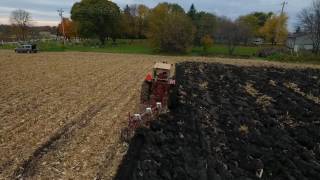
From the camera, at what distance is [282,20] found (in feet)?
254

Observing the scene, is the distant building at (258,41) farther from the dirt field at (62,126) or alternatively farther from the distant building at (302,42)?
the dirt field at (62,126)

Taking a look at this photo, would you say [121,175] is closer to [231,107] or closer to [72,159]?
[72,159]

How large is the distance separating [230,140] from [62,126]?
4.62 m

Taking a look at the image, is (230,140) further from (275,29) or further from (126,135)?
(275,29)

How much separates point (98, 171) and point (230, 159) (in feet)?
9.42

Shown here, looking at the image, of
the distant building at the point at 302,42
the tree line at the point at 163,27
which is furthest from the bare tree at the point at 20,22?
the distant building at the point at 302,42

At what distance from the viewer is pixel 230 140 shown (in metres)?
10.1

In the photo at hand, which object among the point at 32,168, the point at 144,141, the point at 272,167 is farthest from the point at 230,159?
the point at 32,168

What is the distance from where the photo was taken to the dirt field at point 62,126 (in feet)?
27.4

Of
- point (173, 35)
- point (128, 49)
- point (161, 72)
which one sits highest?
point (173, 35)

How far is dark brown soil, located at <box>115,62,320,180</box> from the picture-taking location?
818 cm

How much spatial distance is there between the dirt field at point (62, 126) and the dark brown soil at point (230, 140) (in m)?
0.83

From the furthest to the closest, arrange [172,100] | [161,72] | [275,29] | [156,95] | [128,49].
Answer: [275,29], [128,49], [172,100], [161,72], [156,95]

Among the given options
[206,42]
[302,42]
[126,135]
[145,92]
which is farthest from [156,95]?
[302,42]
